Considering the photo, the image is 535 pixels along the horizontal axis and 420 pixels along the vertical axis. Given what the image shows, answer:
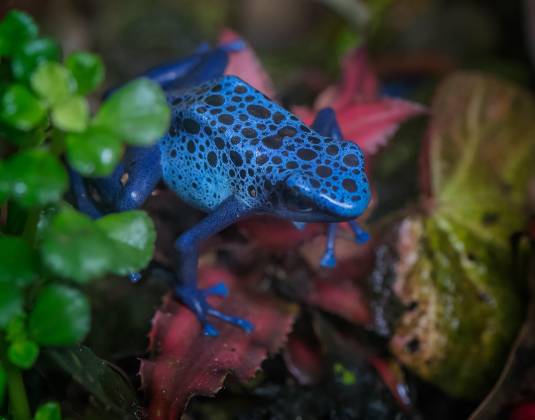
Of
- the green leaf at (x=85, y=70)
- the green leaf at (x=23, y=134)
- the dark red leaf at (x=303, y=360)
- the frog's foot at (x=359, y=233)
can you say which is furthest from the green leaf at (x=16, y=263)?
the frog's foot at (x=359, y=233)

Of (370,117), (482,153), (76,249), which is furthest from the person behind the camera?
(482,153)

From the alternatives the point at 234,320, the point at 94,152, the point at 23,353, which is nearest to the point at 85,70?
the point at 94,152

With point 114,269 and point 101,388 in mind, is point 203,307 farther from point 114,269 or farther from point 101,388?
point 114,269

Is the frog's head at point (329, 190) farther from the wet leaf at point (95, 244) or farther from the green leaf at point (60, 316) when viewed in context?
the green leaf at point (60, 316)

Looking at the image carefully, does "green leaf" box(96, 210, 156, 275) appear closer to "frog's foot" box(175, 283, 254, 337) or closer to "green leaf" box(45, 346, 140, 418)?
"green leaf" box(45, 346, 140, 418)

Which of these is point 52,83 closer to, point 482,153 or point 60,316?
point 60,316

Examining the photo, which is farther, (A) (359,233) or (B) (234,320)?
(A) (359,233)
